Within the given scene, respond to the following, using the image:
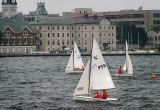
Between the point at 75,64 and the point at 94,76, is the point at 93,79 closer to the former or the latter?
the point at 94,76

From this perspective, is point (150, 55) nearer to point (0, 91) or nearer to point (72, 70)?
point (72, 70)

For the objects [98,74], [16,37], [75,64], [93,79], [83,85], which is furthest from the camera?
[16,37]

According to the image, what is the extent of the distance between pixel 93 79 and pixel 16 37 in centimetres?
13904

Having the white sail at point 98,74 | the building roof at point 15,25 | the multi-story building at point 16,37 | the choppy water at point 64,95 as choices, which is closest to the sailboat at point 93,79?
the white sail at point 98,74

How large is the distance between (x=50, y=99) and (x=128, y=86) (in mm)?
16303

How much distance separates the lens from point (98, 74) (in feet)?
189

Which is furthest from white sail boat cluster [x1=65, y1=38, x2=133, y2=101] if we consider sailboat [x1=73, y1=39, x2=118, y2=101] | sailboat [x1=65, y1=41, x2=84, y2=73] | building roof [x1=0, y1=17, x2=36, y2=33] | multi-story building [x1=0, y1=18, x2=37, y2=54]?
building roof [x1=0, y1=17, x2=36, y2=33]

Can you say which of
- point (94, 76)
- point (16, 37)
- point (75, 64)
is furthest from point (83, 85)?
point (16, 37)

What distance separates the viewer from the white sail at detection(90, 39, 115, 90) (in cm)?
5747

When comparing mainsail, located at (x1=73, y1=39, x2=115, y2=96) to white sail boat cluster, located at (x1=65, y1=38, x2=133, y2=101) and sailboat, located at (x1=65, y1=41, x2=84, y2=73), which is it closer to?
white sail boat cluster, located at (x1=65, y1=38, x2=133, y2=101)

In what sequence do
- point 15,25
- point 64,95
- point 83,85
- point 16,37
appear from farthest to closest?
point 15,25, point 16,37, point 64,95, point 83,85

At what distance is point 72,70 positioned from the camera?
101 meters

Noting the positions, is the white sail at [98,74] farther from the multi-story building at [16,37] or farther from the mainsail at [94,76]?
the multi-story building at [16,37]

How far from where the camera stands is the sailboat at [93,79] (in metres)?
57.1
